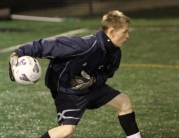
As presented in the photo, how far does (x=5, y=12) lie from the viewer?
17.6m

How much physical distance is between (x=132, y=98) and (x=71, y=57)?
9.65ft

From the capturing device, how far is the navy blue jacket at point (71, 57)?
3811 millimetres

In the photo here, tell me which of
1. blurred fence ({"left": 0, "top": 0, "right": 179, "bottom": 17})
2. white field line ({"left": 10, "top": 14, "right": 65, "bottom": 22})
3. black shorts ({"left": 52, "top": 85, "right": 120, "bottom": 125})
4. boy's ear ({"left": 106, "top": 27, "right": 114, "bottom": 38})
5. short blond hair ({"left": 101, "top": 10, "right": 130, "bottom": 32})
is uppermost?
short blond hair ({"left": 101, "top": 10, "right": 130, "bottom": 32})

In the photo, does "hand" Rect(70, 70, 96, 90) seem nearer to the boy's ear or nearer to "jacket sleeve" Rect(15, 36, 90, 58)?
"jacket sleeve" Rect(15, 36, 90, 58)

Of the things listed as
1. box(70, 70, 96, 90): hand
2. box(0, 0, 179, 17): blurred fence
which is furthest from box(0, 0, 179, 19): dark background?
box(70, 70, 96, 90): hand

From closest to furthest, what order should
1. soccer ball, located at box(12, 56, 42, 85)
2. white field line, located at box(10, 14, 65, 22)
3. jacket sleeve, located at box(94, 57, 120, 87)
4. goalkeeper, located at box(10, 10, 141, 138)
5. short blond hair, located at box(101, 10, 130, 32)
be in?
soccer ball, located at box(12, 56, 42, 85), goalkeeper, located at box(10, 10, 141, 138), short blond hair, located at box(101, 10, 130, 32), jacket sleeve, located at box(94, 57, 120, 87), white field line, located at box(10, 14, 65, 22)

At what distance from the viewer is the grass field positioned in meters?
5.28

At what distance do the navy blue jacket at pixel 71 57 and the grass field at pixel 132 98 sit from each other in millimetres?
1135

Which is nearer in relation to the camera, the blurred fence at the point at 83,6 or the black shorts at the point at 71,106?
the black shorts at the point at 71,106

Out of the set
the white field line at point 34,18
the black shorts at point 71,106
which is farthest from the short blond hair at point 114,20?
the white field line at point 34,18

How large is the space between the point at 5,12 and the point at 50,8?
14.4 ft

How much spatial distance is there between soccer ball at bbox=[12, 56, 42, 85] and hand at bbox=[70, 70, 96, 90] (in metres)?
0.34

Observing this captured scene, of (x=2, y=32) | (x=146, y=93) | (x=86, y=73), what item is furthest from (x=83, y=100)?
(x=2, y=32)

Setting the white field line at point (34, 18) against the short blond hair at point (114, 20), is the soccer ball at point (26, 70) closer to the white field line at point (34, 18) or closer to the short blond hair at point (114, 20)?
the short blond hair at point (114, 20)
